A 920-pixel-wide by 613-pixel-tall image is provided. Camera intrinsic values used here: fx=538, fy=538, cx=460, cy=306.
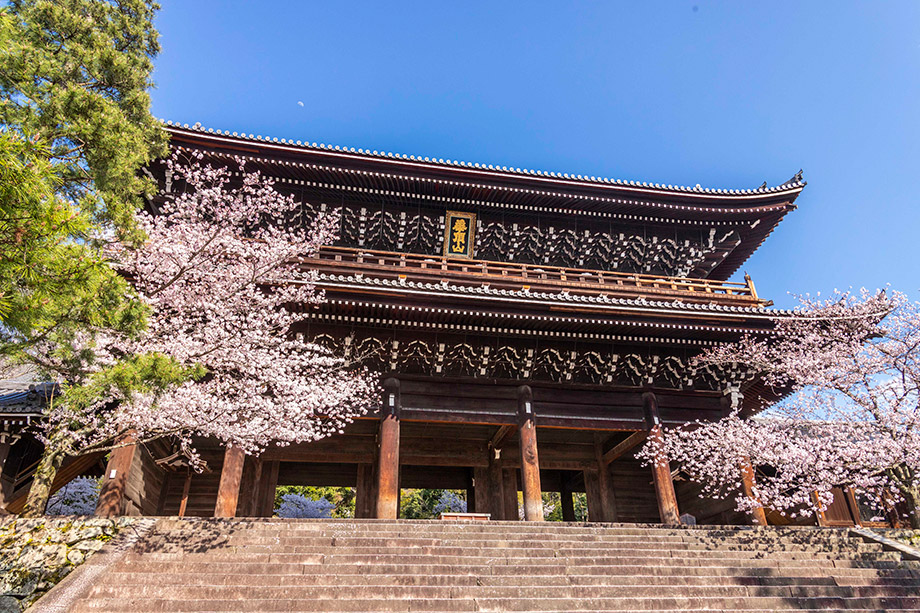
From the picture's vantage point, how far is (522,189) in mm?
14742

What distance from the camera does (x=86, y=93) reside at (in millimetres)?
6641

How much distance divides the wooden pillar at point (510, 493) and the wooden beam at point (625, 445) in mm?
2693

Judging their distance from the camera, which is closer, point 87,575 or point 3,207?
point 3,207

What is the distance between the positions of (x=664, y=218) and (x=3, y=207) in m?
15.1

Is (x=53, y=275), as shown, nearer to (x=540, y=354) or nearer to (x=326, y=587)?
(x=326, y=587)

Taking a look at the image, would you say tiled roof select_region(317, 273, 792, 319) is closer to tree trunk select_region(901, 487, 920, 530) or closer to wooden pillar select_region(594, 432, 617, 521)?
tree trunk select_region(901, 487, 920, 530)

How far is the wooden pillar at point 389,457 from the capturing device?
11086 millimetres

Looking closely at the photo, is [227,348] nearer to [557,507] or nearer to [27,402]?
[27,402]

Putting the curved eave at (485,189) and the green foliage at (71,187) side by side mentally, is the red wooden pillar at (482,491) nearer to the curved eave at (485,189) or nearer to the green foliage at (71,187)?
the curved eave at (485,189)

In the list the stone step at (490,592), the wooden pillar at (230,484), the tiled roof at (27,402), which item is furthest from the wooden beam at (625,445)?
the tiled roof at (27,402)

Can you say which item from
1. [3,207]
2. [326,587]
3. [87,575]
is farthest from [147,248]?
[326,587]

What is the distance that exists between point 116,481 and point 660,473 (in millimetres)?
11314

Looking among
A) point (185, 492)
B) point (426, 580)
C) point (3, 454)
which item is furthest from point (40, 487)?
point (426, 580)

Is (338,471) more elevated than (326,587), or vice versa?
(338,471)
